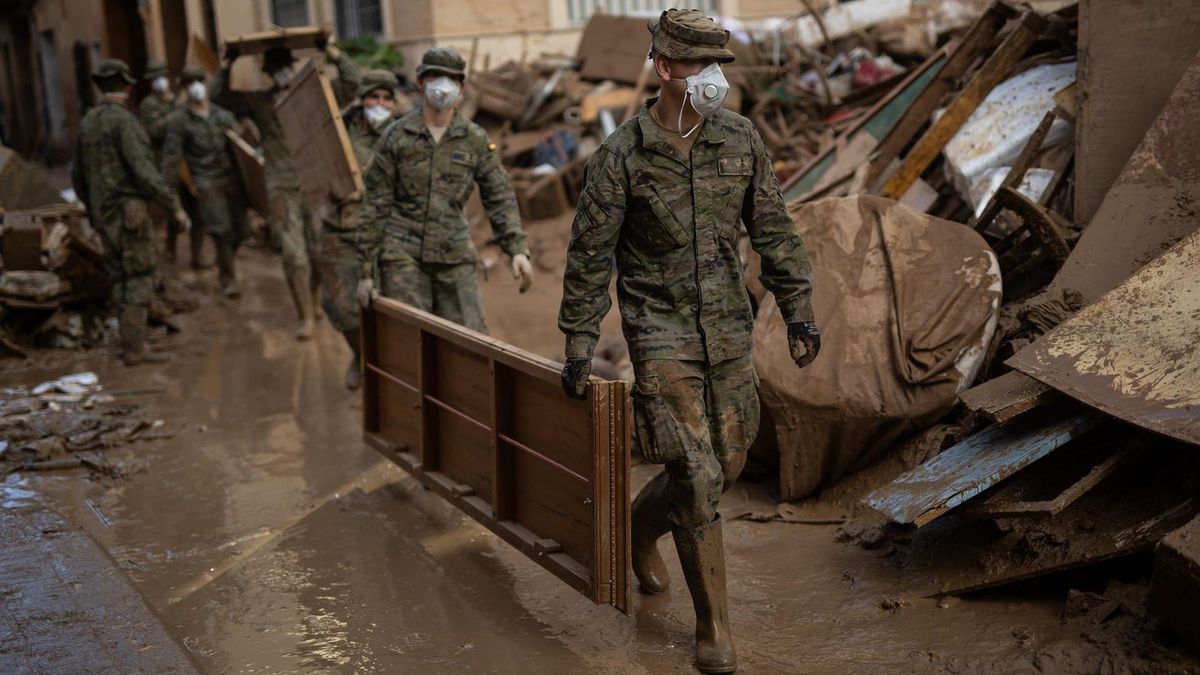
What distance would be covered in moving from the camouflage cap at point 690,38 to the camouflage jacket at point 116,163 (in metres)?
6.22

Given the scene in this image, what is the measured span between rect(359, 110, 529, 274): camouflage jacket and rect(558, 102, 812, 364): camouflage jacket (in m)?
2.25

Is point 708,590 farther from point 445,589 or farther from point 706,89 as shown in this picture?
point 706,89

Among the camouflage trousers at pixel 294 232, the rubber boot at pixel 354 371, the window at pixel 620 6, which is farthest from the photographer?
the window at pixel 620 6

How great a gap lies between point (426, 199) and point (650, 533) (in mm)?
2600

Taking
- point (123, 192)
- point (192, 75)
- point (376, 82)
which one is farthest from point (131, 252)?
point (192, 75)

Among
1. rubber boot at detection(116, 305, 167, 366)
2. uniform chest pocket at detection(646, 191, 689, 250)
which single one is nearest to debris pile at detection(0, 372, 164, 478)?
rubber boot at detection(116, 305, 167, 366)

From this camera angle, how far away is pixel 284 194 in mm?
10492

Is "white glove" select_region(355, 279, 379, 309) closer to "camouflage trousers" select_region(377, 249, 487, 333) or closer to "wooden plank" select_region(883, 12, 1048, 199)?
"camouflage trousers" select_region(377, 249, 487, 333)

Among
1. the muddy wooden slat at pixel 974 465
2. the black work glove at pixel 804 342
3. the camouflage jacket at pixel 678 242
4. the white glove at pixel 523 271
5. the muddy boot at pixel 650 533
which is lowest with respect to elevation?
the muddy boot at pixel 650 533

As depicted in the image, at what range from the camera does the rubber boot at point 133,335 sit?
969cm

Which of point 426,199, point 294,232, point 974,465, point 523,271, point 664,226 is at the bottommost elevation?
point 294,232

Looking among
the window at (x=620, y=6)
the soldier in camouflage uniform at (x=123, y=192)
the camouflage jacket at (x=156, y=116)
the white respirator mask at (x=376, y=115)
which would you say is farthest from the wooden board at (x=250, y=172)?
the window at (x=620, y=6)

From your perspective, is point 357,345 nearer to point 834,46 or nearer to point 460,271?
point 460,271

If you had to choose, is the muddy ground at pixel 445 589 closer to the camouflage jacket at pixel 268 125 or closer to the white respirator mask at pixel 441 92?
the white respirator mask at pixel 441 92
